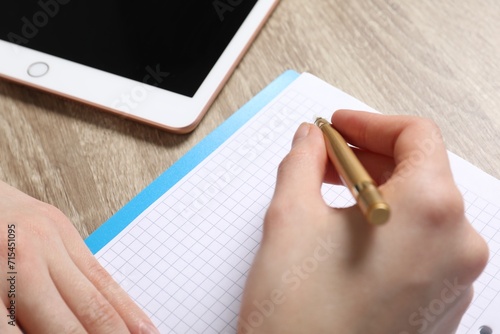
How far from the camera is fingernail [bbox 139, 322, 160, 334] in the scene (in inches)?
20.3

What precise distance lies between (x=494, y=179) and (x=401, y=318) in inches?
10.2

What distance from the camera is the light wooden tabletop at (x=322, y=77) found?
0.66 meters

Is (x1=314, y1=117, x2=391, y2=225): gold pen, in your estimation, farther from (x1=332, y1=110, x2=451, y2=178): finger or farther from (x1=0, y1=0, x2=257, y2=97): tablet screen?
(x1=0, y1=0, x2=257, y2=97): tablet screen

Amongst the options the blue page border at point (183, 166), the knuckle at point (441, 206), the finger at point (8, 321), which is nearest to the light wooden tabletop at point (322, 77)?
the blue page border at point (183, 166)

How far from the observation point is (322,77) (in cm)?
73

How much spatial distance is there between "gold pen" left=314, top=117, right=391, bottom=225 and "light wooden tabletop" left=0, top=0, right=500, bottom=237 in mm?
216

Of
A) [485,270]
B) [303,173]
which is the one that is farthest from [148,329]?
[485,270]

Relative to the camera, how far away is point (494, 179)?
0.62m

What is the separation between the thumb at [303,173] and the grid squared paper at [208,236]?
0.12 meters

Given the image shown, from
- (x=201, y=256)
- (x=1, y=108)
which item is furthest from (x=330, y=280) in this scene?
(x=1, y=108)

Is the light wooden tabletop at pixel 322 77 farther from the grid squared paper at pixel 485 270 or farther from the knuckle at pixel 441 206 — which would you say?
the knuckle at pixel 441 206

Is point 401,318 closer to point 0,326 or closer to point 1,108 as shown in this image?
point 0,326

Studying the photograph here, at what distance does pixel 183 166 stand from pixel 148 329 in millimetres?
204

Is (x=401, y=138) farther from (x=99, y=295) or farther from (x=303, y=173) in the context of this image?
(x=99, y=295)
